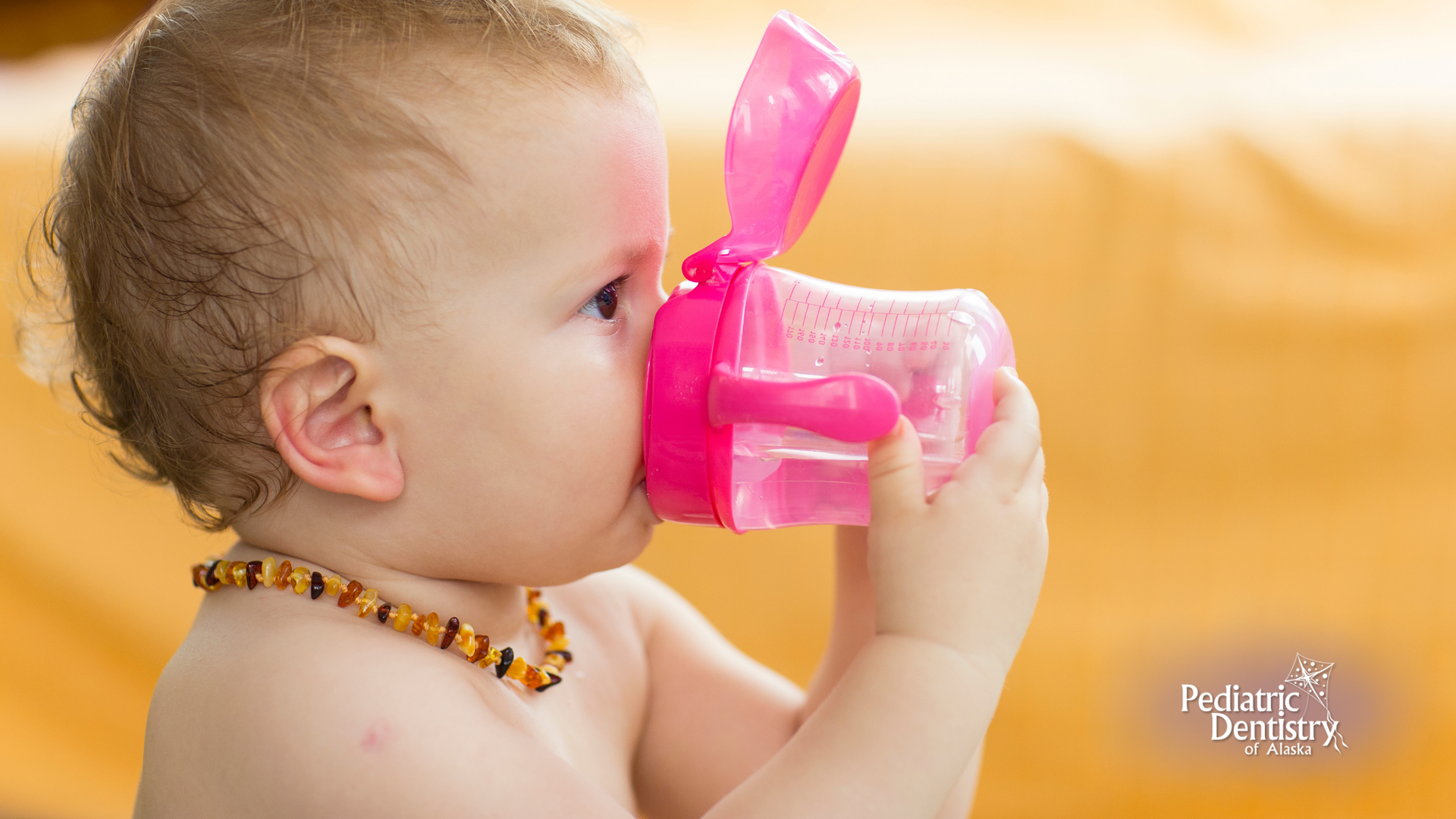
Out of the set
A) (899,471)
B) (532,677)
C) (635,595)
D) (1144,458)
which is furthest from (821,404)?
(1144,458)

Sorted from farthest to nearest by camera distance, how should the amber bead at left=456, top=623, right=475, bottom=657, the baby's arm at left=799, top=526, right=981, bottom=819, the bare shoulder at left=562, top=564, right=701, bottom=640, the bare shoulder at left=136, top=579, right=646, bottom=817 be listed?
the bare shoulder at left=562, top=564, right=701, bottom=640
the baby's arm at left=799, top=526, right=981, bottom=819
the amber bead at left=456, top=623, right=475, bottom=657
the bare shoulder at left=136, top=579, right=646, bottom=817

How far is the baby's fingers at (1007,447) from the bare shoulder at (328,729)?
10.3 inches

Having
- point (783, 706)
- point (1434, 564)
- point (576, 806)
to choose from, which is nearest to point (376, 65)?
point (576, 806)

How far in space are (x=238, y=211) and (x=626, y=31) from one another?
0.97 ft

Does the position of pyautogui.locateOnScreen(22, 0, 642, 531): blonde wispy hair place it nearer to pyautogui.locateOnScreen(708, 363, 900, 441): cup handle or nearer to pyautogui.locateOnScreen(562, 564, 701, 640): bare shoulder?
pyautogui.locateOnScreen(708, 363, 900, 441): cup handle

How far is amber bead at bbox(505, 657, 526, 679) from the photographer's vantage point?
28.8 inches

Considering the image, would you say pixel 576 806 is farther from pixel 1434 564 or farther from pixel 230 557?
pixel 1434 564

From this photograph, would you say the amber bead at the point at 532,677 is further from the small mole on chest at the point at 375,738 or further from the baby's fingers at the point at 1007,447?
the baby's fingers at the point at 1007,447

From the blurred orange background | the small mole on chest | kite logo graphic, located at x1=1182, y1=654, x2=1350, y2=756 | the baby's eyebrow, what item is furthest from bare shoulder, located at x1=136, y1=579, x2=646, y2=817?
kite logo graphic, located at x1=1182, y1=654, x2=1350, y2=756

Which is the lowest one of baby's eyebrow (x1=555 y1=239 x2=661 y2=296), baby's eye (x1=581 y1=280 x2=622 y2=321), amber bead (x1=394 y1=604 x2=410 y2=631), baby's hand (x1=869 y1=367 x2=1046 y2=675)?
amber bead (x1=394 y1=604 x2=410 y2=631)

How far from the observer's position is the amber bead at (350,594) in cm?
67

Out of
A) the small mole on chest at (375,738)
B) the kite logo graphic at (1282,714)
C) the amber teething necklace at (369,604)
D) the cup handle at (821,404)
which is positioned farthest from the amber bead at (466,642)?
the kite logo graphic at (1282,714)

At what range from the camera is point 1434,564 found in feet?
3.69

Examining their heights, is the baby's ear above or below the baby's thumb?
below
